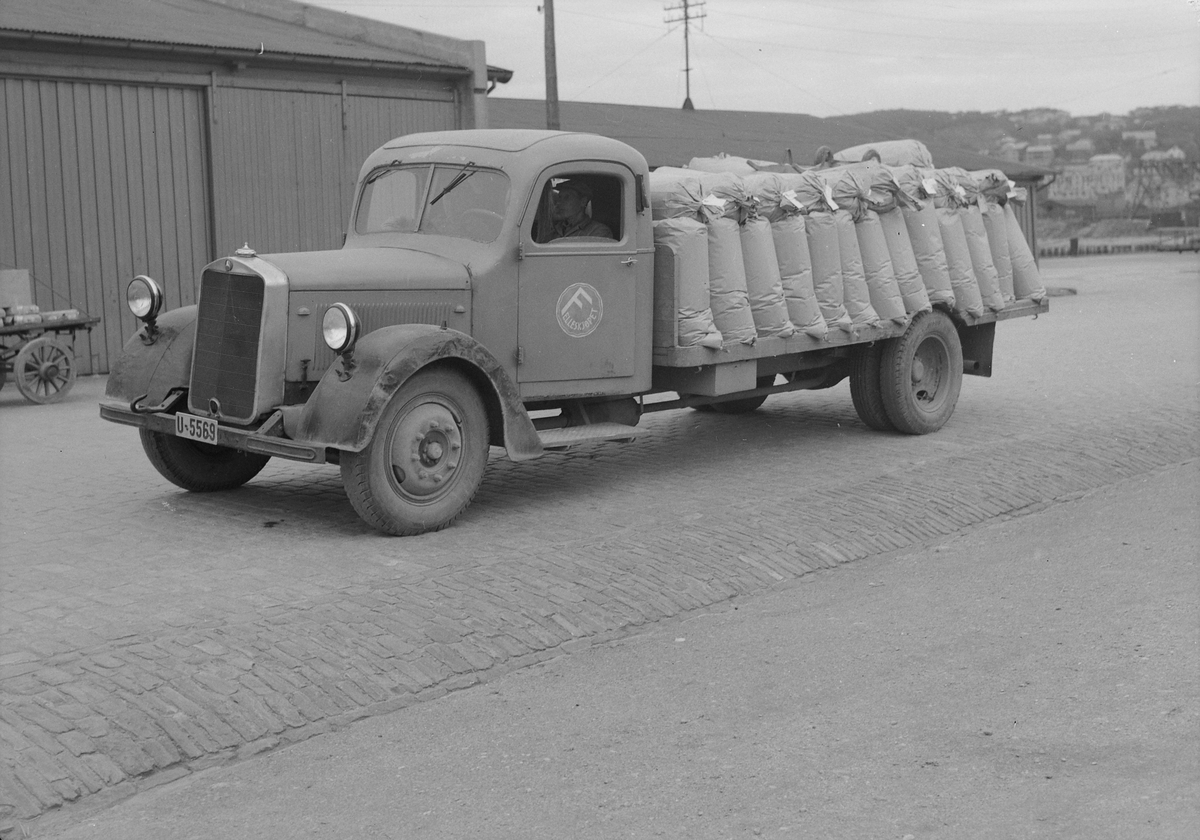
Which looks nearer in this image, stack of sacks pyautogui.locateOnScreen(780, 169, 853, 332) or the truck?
the truck

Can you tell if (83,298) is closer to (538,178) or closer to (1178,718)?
(538,178)

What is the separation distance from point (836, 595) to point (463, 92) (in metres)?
14.5

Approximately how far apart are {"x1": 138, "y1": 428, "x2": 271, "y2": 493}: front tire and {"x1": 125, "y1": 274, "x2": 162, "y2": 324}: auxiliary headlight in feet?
2.45

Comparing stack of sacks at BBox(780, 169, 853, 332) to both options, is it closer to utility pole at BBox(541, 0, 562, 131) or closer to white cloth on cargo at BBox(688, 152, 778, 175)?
white cloth on cargo at BBox(688, 152, 778, 175)

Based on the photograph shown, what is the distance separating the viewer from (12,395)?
15102 millimetres

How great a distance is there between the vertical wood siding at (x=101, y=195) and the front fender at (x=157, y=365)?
804 centimetres

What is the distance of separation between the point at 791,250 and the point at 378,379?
365 centimetres

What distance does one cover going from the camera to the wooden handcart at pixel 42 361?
1409cm

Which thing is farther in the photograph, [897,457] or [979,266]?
[979,266]

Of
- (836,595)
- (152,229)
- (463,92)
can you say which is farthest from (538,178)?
(463,92)

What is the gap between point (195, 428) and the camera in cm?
813

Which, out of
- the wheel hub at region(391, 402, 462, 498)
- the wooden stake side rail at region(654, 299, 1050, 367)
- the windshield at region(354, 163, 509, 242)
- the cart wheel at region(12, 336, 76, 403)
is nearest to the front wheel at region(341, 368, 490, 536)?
the wheel hub at region(391, 402, 462, 498)

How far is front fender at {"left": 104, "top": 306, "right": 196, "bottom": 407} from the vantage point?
870 centimetres

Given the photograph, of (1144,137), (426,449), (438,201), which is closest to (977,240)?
(438,201)
